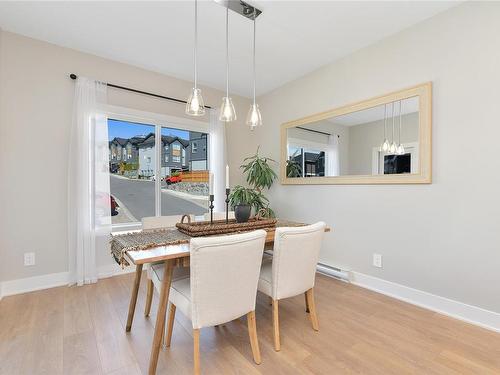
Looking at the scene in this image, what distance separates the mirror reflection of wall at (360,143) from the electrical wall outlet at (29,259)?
10.3ft

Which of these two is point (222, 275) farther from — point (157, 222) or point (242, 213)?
point (157, 222)

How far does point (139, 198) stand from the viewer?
3.31 metres

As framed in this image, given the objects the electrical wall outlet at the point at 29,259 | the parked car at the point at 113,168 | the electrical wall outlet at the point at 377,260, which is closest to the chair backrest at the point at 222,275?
the electrical wall outlet at the point at 377,260

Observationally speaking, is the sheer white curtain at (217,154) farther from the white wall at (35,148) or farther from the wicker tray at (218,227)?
the wicker tray at (218,227)

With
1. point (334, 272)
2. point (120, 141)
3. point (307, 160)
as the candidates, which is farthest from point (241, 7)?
point (334, 272)

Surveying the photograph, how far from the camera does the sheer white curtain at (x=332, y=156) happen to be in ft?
9.80

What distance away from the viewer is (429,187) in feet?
7.27

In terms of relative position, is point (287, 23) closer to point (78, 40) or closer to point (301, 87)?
point (301, 87)

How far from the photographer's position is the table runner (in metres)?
A: 1.47

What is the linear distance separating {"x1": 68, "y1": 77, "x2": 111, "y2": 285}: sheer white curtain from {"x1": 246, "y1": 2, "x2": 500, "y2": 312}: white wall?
2.81m

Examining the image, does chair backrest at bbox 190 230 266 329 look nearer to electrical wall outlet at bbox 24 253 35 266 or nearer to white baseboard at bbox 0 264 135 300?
white baseboard at bbox 0 264 135 300

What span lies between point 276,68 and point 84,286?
3391 mm

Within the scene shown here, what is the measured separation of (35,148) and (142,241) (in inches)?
75.8

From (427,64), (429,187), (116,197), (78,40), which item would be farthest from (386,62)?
(116,197)
